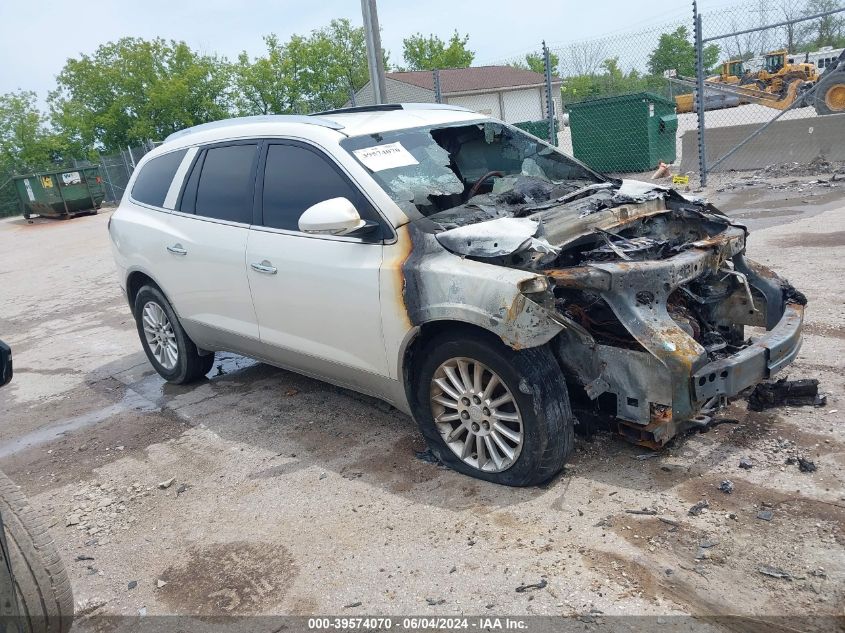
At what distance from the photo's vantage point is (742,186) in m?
12.1

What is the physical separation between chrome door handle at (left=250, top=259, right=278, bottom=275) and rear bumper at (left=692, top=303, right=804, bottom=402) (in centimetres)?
257

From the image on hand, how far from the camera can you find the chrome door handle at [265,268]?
455cm

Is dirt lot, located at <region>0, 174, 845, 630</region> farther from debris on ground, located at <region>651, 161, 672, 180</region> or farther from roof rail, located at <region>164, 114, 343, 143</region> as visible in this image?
debris on ground, located at <region>651, 161, 672, 180</region>

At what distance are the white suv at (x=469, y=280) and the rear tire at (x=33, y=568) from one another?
1915 mm

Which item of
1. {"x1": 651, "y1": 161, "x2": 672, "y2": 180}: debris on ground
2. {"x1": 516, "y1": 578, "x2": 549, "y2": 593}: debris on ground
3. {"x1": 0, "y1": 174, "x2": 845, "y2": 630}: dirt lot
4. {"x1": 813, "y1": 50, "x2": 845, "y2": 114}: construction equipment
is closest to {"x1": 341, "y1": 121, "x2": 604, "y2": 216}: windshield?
{"x1": 0, "y1": 174, "x2": 845, "y2": 630}: dirt lot

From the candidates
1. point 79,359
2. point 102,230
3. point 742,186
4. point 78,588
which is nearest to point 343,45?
point 102,230

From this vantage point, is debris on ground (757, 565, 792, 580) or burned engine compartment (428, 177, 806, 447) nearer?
debris on ground (757, 565, 792, 580)

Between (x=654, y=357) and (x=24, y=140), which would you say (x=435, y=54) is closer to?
(x=24, y=140)

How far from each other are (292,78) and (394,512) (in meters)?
46.4

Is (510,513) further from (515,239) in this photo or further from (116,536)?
(116,536)

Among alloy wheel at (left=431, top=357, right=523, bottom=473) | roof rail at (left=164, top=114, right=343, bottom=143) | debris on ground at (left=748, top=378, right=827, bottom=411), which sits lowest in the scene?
debris on ground at (left=748, top=378, right=827, bottom=411)

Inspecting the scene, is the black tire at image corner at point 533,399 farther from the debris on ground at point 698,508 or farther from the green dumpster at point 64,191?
the green dumpster at point 64,191

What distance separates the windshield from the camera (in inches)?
167

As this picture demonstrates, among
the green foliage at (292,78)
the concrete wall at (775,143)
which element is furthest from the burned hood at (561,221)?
the green foliage at (292,78)
